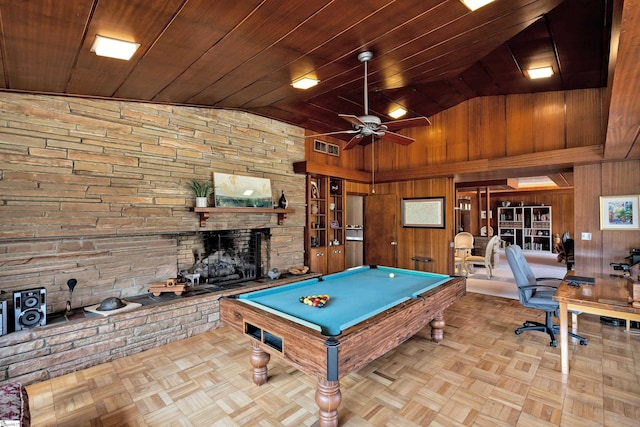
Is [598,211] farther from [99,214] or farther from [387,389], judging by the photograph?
[99,214]

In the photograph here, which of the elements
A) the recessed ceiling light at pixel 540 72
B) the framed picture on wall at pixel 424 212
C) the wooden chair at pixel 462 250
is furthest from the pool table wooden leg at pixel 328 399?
the wooden chair at pixel 462 250

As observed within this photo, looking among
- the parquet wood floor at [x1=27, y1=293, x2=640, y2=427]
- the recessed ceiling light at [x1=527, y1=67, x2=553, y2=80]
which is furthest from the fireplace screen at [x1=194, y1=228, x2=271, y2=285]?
the recessed ceiling light at [x1=527, y1=67, x2=553, y2=80]

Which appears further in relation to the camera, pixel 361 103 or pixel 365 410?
pixel 361 103

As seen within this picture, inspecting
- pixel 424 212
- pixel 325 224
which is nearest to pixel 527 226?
pixel 424 212

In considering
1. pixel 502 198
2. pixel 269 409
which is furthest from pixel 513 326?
pixel 502 198

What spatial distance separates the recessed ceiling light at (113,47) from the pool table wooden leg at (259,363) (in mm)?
2435

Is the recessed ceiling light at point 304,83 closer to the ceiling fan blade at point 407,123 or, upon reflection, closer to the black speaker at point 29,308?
the ceiling fan blade at point 407,123

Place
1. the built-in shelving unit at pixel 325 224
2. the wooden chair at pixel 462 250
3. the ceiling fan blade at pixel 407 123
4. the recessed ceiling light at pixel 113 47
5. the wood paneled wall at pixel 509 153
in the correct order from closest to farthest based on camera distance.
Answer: the recessed ceiling light at pixel 113 47, the ceiling fan blade at pixel 407 123, the wood paneled wall at pixel 509 153, the built-in shelving unit at pixel 325 224, the wooden chair at pixel 462 250

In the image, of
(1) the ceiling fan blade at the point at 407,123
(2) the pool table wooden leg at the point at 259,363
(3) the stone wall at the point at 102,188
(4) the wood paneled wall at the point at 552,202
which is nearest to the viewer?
(2) the pool table wooden leg at the point at 259,363

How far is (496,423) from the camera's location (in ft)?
6.93

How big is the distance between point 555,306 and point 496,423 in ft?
6.05

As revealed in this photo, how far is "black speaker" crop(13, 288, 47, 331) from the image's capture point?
8.80ft

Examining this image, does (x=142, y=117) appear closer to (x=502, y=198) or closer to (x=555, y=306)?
(x=555, y=306)

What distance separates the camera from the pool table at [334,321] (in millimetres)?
1831
